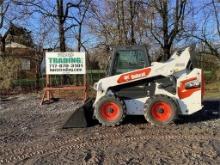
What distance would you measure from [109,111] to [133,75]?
3.49ft

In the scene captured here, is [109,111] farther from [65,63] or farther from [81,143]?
[65,63]

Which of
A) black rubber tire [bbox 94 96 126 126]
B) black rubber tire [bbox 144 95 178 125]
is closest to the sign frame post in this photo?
black rubber tire [bbox 94 96 126 126]

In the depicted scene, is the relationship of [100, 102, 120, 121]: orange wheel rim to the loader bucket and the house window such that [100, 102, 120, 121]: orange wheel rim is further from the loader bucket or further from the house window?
the house window

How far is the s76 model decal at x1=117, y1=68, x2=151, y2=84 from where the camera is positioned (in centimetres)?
1065

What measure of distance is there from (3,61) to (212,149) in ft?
53.7

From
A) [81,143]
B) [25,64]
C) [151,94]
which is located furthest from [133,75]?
[25,64]

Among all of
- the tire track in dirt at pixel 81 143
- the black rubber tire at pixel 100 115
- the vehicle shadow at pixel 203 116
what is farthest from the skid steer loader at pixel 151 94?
the tire track in dirt at pixel 81 143

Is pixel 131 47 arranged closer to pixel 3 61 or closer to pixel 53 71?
pixel 53 71

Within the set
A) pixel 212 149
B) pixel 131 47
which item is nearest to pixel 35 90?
pixel 131 47

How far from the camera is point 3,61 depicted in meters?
22.2

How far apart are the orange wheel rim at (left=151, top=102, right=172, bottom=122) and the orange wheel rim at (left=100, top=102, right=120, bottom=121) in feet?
3.05

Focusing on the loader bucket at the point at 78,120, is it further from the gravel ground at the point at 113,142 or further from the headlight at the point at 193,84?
the headlight at the point at 193,84

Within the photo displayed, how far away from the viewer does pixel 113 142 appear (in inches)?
338

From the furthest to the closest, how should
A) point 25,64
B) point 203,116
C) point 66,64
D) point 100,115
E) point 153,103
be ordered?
point 25,64
point 66,64
point 203,116
point 100,115
point 153,103
